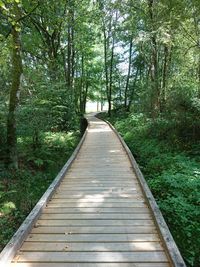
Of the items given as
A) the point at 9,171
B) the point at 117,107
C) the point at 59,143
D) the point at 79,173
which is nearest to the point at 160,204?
the point at 79,173

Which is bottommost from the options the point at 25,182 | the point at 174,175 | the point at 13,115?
the point at 25,182

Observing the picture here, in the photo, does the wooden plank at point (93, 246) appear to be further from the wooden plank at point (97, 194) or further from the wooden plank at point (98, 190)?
the wooden plank at point (98, 190)

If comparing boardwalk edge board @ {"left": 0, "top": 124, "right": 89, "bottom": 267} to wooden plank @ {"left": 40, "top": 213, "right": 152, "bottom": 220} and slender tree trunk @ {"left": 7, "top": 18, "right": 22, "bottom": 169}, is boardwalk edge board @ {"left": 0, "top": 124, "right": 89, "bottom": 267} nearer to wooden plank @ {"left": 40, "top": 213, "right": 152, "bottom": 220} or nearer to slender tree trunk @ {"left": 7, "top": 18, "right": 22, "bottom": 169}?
wooden plank @ {"left": 40, "top": 213, "right": 152, "bottom": 220}

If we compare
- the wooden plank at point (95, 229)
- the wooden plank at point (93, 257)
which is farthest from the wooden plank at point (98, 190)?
the wooden plank at point (93, 257)

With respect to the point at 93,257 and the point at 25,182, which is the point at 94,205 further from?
the point at 25,182

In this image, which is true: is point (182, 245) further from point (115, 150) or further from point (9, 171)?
point (115, 150)

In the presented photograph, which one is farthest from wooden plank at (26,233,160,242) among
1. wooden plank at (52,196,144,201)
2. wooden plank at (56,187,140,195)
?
wooden plank at (56,187,140,195)

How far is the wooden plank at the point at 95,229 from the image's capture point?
439 cm

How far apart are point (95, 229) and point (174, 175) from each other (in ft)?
13.1

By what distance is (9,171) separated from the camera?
8422mm

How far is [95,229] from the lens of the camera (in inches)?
176

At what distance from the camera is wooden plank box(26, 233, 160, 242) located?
13.6ft

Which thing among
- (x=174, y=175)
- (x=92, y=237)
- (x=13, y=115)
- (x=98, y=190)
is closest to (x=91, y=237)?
(x=92, y=237)

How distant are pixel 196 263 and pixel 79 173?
384 centimetres
